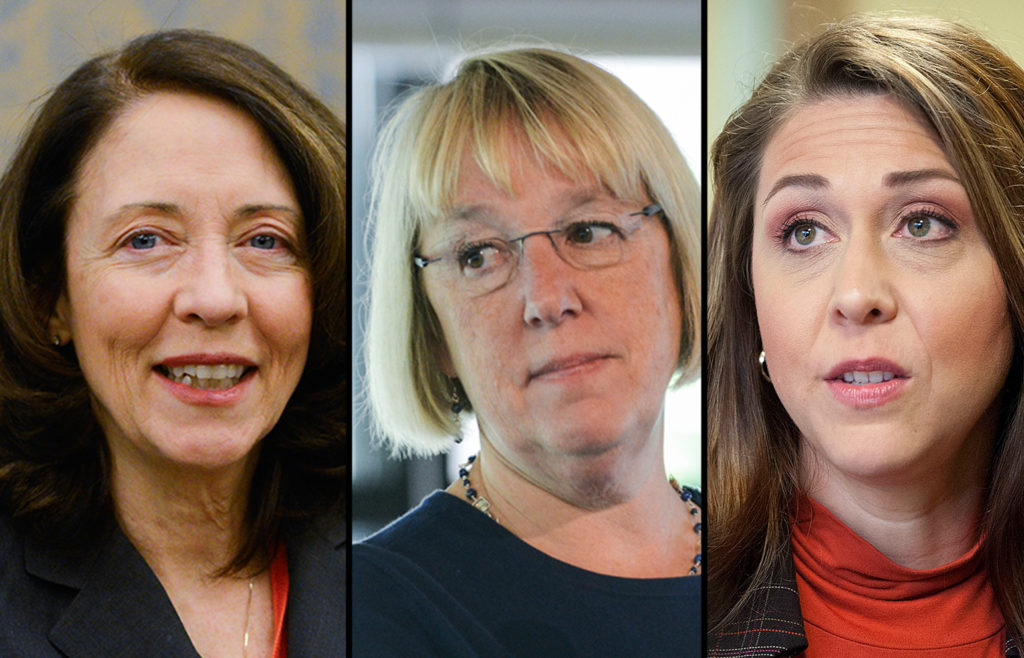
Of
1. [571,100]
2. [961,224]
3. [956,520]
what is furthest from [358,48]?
[956,520]

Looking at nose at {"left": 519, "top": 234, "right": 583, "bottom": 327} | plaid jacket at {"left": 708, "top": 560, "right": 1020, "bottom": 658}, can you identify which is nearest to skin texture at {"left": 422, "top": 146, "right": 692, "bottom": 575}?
nose at {"left": 519, "top": 234, "right": 583, "bottom": 327}

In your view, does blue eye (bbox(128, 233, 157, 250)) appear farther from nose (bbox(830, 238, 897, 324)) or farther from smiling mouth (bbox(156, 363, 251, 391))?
nose (bbox(830, 238, 897, 324))

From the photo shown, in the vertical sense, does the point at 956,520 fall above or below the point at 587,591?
above

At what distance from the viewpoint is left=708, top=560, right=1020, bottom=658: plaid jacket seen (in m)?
2.21

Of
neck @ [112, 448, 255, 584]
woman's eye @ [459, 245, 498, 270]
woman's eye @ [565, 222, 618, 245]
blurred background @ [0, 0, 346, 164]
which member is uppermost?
blurred background @ [0, 0, 346, 164]

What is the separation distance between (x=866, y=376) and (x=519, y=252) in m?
0.80

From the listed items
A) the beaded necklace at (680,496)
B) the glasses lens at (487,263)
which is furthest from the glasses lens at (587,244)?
the beaded necklace at (680,496)

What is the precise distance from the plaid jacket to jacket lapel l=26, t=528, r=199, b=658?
1177 millimetres

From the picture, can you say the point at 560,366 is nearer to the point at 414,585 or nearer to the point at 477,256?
the point at 477,256

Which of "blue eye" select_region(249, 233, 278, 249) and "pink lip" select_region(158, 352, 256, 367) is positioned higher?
"blue eye" select_region(249, 233, 278, 249)

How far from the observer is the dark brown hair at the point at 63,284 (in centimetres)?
221

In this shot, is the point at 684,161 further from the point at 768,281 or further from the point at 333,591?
the point at 333,591

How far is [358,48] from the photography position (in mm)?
2342

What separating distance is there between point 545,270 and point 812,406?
66 centimetres
